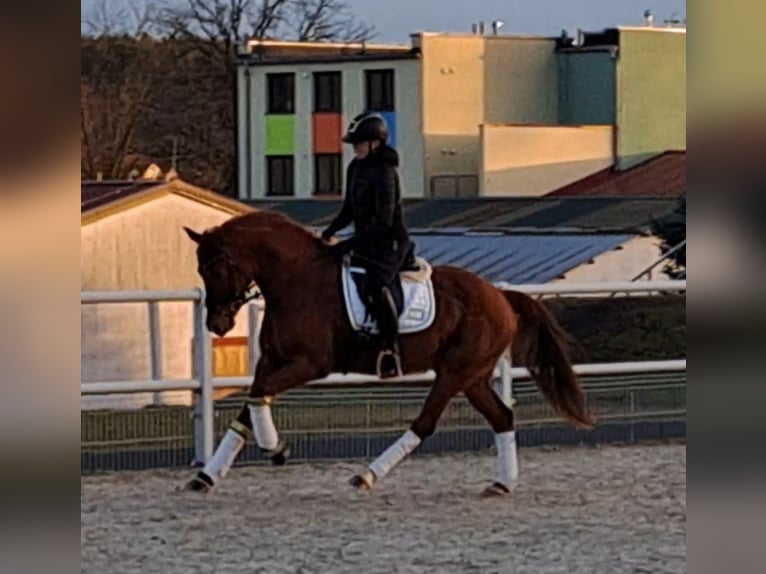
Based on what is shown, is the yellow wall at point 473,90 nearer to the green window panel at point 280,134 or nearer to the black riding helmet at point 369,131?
the green window panel at point 280,134

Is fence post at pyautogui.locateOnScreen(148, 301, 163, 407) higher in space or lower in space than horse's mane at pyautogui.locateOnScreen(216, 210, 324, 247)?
lower

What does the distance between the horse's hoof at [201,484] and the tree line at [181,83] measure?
1206 cm

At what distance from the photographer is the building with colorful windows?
17.1 meters

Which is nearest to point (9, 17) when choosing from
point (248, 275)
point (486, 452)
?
point (248, 275)

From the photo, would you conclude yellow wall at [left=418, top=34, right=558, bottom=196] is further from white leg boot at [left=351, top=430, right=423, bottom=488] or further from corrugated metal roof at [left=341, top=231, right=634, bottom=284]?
white leg boot at [left=351, top=430, right=423, bottom=488]

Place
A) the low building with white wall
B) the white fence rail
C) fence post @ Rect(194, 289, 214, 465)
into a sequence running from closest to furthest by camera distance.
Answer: the white fence rail
fence post @ Rect(194, 289, 214, 465)
the low building with white wall

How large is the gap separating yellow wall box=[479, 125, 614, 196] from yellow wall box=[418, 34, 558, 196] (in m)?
0.22

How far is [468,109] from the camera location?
18328mm

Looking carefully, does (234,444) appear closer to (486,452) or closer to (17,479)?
(486,452)

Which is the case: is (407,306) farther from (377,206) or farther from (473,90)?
(473,90)

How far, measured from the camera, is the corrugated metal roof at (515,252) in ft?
55.1

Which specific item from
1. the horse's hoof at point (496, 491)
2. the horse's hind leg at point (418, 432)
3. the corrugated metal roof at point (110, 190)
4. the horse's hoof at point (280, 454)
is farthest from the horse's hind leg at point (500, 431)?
the corrugated metal roof at point (110, 190)

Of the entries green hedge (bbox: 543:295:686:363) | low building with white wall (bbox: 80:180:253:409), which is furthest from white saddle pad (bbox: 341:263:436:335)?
low building with white wall (bbox: 80:180:253:409)

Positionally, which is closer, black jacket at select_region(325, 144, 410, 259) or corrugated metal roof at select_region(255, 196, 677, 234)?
black jacket at select_region(325, 144, 410, 259)
